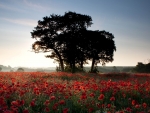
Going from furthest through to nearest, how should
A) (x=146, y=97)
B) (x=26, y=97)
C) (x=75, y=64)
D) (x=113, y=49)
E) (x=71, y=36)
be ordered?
1. (x=113, y=49)
2. (x=75, y=64)
3. (x=71, y=36)
4. (x=146, y=97)
5. (x=26, y=97)

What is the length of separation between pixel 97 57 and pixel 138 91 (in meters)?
25.1

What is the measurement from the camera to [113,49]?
115ft

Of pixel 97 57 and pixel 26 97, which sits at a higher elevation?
pixel 97 57

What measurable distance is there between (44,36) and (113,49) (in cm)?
1256

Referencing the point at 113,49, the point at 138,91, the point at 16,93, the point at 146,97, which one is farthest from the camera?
the point at 113,49

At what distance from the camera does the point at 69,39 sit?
29.8m

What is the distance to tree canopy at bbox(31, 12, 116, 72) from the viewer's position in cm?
3006

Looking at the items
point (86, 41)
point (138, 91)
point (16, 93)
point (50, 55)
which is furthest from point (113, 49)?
point (16, 93)

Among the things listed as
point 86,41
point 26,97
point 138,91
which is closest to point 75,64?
point 86,41

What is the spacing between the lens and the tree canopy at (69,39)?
98.6 ft

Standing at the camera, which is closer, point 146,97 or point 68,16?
point 146,97

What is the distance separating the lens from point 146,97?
26.9ft

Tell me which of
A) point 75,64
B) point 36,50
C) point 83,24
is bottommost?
point 75,64

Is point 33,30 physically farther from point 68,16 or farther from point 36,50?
point 68,16
